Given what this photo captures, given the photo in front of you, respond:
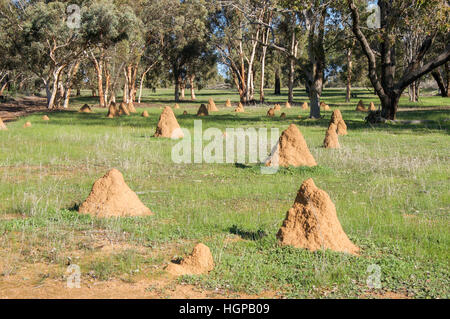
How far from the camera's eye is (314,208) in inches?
262

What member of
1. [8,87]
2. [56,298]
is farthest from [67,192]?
[8,87]

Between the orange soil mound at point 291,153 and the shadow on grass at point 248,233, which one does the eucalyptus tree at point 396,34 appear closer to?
the orange soil mound at point 291,153

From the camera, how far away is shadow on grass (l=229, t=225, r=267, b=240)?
724 cm

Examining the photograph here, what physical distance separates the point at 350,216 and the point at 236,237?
2.13 meters

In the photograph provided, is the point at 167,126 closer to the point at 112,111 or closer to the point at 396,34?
the point at 396,34

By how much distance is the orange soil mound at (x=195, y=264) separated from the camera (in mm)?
5930

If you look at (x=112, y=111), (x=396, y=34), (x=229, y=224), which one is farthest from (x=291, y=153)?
(x=112, y=111)

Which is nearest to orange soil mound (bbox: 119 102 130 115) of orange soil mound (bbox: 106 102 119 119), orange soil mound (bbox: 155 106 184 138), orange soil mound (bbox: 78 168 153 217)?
orange soil mound (bbox: 106 102 119 119)

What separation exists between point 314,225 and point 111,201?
3.34 meters

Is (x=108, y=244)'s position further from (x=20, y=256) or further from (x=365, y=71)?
(x=365, y=71)

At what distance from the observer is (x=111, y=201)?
8297 mm

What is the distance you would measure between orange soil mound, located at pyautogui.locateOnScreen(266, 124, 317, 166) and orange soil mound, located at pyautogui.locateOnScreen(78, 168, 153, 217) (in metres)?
4.94

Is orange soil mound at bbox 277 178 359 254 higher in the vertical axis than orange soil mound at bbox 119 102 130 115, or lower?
lower

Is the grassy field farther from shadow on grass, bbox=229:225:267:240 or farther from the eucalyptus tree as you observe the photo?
the eucalyptus tree
